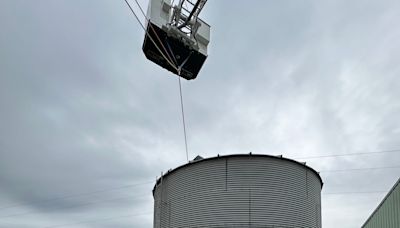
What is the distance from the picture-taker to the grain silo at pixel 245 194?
1600 centimetres

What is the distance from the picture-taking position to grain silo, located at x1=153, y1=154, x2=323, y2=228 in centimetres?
1600

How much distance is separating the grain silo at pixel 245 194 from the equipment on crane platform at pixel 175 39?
407cm

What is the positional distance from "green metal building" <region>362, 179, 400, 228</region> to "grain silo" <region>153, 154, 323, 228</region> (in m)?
3.07

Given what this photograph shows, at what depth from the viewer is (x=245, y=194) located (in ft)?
53.2

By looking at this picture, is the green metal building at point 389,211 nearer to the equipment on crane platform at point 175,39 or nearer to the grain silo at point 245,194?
the grain silo at point 245,194

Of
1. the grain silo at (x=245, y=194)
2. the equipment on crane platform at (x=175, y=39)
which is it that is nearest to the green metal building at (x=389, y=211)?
the grain silo at (x=245, y=194)

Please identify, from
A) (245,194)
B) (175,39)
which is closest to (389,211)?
(245,194)

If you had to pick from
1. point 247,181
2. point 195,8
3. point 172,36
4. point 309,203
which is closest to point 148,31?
point 172,36

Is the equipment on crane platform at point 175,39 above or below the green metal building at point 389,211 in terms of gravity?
above

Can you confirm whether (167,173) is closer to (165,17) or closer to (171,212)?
(171,212)

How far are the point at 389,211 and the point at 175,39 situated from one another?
12.0 m

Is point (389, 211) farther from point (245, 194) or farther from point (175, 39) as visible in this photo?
point (175, 39)

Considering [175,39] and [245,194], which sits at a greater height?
[175,39]

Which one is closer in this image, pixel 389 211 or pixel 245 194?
pixel 245 194
